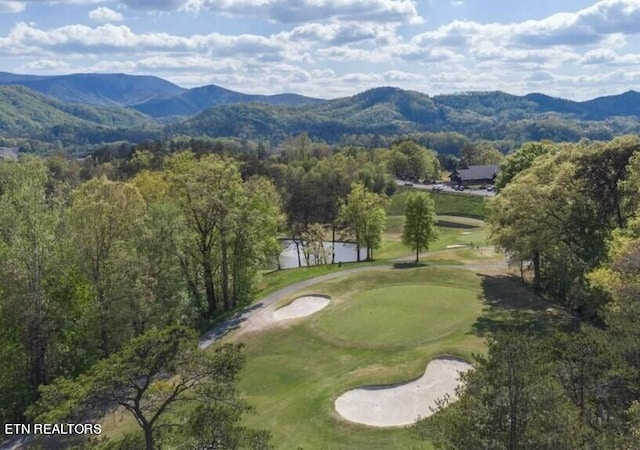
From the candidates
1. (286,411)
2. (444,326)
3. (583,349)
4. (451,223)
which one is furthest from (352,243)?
(583,349)

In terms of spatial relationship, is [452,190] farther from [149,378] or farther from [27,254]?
[149,378]

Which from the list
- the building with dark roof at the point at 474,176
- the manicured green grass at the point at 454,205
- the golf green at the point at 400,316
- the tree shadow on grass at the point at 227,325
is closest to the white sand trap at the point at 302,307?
the golf green at the point at 400,316

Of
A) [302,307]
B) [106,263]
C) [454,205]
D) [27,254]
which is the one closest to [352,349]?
[302,307]

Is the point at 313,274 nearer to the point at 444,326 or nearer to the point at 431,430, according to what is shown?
the point at 444,326

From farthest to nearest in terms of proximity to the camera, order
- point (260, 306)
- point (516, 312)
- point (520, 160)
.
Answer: point (520, 160)
point (260, 306)
point (516, 312)

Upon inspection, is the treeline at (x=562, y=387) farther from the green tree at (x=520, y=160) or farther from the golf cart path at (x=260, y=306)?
the green tree at (x=520, y=160)

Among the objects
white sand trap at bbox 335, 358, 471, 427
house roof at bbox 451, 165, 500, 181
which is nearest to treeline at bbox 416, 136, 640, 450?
white sand trap at bbox 335, 358, 471, 427
